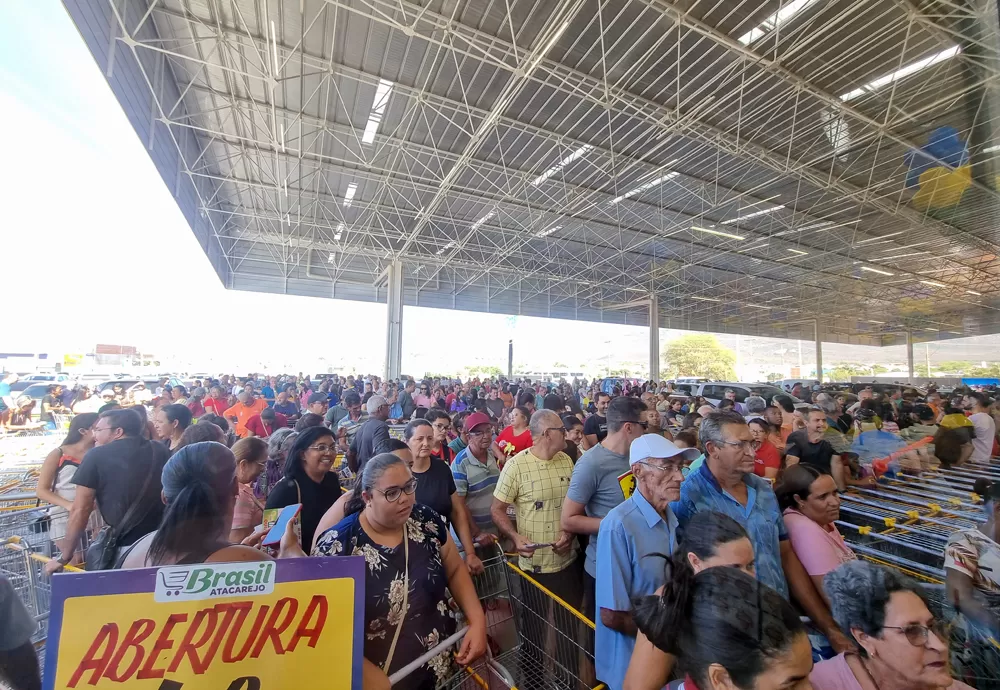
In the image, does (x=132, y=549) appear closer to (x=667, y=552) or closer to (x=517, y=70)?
(x=667, y=552)

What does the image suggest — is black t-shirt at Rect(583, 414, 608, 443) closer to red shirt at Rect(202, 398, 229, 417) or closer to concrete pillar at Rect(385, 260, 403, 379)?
red shirt at Rect(202, 398, 229, 417)

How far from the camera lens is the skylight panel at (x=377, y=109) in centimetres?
892

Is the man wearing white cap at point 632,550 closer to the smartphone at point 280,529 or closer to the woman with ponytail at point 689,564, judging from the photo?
the woman with ponytail at point 689,564

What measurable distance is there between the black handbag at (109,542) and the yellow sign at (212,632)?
5.32 feet

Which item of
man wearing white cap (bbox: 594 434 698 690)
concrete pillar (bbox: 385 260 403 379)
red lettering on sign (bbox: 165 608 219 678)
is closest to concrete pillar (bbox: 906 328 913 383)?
man wearing white cap (bbox: 594 434 698 690)

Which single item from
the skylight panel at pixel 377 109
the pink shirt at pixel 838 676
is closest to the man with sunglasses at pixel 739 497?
the pink shirt at pixel 838 676

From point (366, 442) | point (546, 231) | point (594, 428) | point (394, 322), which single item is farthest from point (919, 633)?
point (394, 322)

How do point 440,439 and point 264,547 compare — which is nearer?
point 264,547

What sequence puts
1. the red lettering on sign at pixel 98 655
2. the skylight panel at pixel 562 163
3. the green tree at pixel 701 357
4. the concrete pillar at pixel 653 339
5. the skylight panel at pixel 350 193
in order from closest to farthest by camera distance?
1. the red lettering on sign at pixel 98 655
2. the skylight panel at pixel 562 163
3. the skylight panel at pixel 350 193
4. the concrete pillar at pixel 653 339
5. the green tree at pixel 701 357

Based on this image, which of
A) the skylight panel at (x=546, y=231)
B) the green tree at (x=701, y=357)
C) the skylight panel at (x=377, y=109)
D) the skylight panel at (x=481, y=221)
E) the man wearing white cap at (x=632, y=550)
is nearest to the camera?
the man wearing white cap at (x=632, y=550)

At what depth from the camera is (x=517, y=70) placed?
24.2 feet

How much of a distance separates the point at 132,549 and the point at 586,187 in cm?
1392

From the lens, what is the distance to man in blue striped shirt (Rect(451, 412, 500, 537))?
3.16 meters

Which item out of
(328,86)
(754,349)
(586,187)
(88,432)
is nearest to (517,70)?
(328,86)
